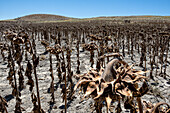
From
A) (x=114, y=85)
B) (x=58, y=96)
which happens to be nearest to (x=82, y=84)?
(x=114, y=85)

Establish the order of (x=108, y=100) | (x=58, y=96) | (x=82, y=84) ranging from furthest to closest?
(x=58, y=96)
(x=82, y=84)
(x=108, y=100)

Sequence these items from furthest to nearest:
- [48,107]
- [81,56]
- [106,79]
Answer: [81,56] → [48,107] → [106,79]

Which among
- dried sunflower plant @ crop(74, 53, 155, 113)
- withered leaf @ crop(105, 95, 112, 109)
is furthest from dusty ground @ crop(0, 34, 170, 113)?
withered leaf @ crop(105, 95, 112, 109)

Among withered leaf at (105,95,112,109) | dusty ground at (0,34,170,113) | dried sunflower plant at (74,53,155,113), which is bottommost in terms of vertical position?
dusty ground at (0,34,170,113)

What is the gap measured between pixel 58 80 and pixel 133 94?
18.3 feet

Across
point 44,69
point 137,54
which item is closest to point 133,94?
point 44,69

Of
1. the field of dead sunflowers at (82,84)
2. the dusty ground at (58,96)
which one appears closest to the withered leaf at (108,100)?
the field of dead sunflowers at (82,84)

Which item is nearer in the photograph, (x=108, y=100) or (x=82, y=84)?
(x=108, y=100)

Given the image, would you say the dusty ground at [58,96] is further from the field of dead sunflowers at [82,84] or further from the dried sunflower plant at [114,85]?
the dried sunflower plant at [114,85]

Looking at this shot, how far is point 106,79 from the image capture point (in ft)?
4.41

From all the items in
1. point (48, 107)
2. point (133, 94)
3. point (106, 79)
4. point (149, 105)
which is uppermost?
point (106, 79)

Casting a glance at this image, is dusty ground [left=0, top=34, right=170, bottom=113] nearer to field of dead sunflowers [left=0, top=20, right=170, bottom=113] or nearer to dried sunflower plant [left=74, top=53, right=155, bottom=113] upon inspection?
field of dead sunflowers [left=0, top=20, right=170, bottom=113]

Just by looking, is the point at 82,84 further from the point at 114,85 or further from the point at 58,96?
the point at 58,96

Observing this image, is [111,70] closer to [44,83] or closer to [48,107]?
[48,107]
